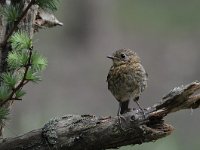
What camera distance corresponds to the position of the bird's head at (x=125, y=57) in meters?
6.67

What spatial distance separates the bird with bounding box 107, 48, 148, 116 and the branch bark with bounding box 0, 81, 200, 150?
939 millimetres

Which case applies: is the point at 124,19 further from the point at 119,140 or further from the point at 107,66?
the point at 119,140

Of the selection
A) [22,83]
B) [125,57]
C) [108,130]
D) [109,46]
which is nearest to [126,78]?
[125,57]

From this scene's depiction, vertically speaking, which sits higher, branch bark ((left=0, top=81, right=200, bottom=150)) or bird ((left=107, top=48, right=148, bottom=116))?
bird ((left=107, top=48, right=148, bottom=116))

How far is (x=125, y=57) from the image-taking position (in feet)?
22.0

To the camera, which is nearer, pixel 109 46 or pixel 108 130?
pixel 108 130

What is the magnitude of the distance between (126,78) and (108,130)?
126cm

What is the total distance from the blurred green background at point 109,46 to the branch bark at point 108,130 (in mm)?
7301

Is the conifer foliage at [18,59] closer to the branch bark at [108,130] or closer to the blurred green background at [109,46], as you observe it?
the branch bark at [108,130]

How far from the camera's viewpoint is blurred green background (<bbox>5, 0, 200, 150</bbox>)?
14.4 meters

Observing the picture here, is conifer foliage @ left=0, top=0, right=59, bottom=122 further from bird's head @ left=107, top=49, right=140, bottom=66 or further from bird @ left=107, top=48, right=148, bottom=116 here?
bird's head @ left=107, top=49, right=140, bottom=66

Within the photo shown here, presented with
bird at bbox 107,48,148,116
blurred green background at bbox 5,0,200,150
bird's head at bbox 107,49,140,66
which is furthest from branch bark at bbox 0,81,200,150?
blurred green background at bbox 5,0,200,150

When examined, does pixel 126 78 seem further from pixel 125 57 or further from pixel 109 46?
pixel 109 46

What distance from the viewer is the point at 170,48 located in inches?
679
